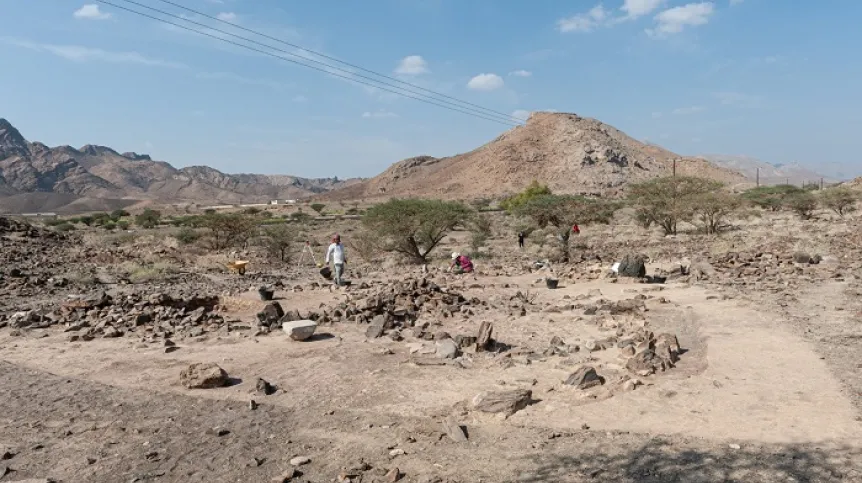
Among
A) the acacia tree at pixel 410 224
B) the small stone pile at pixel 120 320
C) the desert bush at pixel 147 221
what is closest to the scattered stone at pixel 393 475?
the small stone pile at pixel 120 320

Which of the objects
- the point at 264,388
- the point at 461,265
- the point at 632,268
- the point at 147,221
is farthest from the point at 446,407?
the point at 147,221

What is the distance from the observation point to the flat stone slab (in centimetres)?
978

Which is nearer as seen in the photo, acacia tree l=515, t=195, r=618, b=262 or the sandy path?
the sandy path

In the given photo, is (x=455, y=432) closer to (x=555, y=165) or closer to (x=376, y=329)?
(x=376, y=329)

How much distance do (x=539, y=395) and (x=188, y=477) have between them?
146 inches

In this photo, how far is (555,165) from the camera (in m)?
114

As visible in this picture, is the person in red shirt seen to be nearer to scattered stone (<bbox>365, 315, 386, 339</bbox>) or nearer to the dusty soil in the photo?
the dusty soil

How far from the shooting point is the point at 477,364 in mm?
8352

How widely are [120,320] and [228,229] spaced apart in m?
18.8

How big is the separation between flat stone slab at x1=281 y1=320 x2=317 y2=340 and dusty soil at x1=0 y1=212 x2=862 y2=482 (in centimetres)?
27

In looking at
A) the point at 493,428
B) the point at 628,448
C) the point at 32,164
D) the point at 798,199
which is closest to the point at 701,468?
the point at 628,448

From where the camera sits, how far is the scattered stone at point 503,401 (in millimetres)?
6434

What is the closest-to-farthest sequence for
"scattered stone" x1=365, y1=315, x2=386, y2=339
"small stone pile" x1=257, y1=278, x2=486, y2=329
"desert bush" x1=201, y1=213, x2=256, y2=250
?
"scattered stone" x1=365, y1=315, x2=386, y2=339
"small stone pile" x1=257, y1=278, x2=486, y2=329
"desert bush" x1=201, y1=213, x2=256, y2=250

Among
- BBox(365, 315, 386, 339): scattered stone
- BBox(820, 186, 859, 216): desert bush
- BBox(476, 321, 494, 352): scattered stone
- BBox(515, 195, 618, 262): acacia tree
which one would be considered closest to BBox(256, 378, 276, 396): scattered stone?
BBox(365, 315, 386, 339): scattered stone
